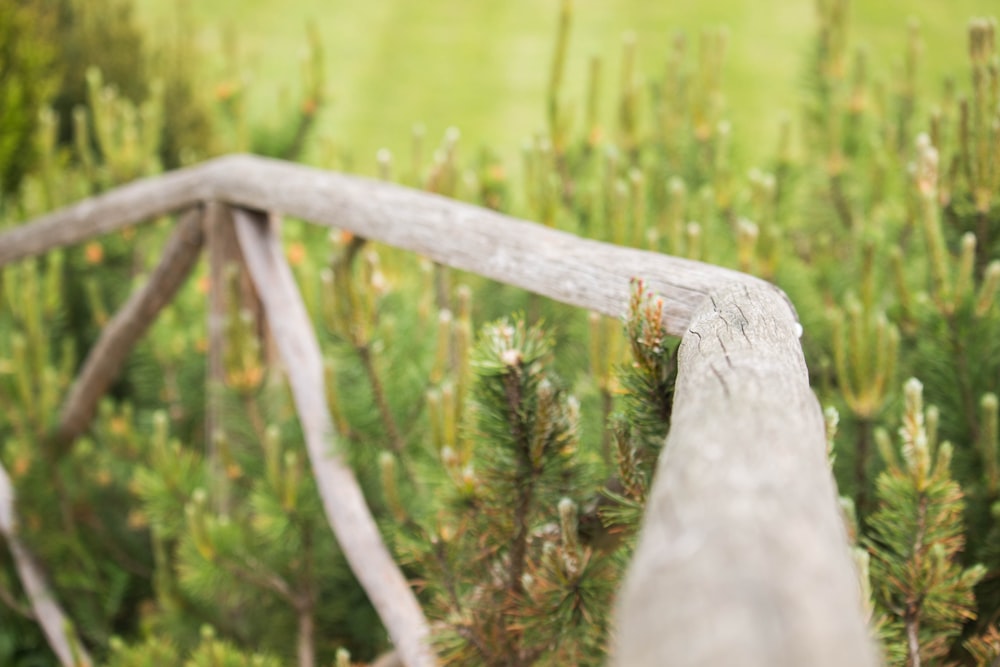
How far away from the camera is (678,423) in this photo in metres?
0.61

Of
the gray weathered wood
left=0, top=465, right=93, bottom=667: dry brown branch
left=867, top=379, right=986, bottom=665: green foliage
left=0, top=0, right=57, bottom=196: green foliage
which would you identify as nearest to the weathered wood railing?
the gray weathered wood

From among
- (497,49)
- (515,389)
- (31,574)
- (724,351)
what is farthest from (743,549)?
(497,49)

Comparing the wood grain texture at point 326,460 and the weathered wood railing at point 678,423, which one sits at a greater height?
the weathered wood railing at point 678,423

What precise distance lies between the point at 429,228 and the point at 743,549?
38.4 inches

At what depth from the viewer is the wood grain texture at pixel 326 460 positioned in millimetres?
1384

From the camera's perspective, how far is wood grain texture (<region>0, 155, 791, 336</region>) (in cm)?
102

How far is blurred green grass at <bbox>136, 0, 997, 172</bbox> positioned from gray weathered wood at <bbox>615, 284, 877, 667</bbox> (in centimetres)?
607

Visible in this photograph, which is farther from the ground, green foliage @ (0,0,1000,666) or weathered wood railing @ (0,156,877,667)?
weathered wood railing @ (0,156,877,667)

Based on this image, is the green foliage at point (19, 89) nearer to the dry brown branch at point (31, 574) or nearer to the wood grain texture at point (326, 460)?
the dry brown branch at point (31, 574)

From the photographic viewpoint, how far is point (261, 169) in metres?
1.73

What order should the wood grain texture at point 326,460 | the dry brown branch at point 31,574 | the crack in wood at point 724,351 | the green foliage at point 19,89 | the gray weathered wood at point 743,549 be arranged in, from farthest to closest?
the green foliage at point 19,89
the dry brown branch at point 31,574
the wood grain texture at point 326,460
the crack in wood at point 724,351
the gray weathered wood at point 743,549

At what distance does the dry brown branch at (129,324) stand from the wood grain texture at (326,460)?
0.17m

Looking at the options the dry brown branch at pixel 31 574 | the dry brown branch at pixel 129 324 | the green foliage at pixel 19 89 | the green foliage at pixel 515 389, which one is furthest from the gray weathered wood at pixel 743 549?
the green foliage at pixel 19 89

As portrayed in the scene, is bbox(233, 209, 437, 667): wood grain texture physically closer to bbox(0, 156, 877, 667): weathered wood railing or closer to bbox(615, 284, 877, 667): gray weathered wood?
bbox(0, 156, 877, 667): weathered wood railing
